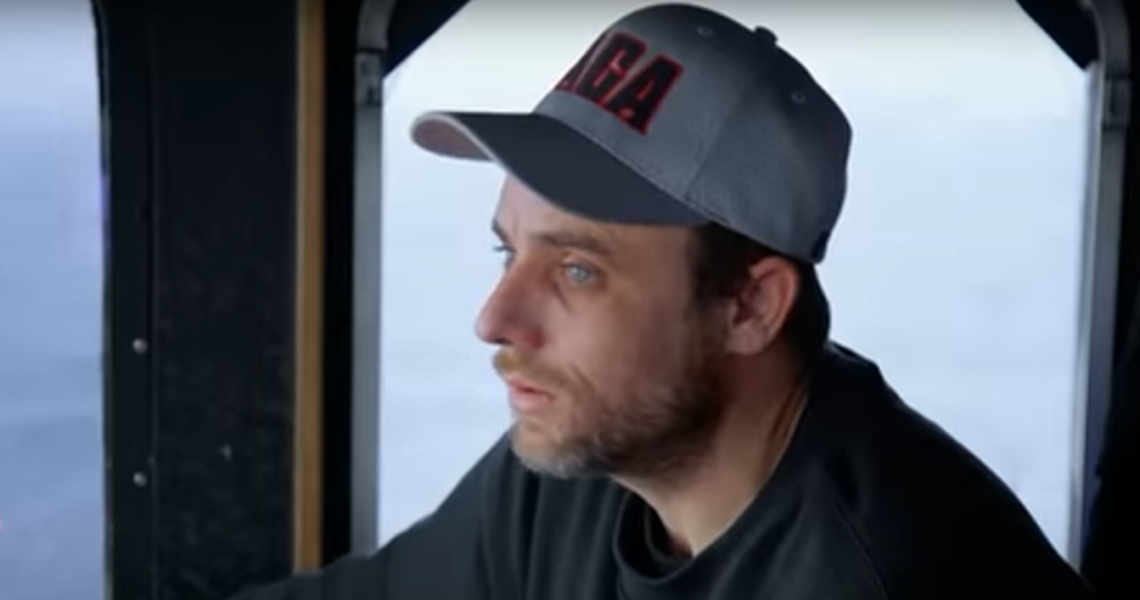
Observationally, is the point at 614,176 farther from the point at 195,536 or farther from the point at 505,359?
the point at 195,536

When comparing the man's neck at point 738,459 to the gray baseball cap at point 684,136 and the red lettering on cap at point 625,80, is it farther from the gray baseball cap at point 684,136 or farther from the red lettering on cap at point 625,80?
the red lettering on cap at point 625,80

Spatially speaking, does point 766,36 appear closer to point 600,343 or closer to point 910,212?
point 600,343

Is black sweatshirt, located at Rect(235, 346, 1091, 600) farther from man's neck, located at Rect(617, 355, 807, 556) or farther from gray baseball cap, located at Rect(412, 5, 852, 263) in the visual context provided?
gray baseball cap, located at Rect(412, 5, 852, 263)

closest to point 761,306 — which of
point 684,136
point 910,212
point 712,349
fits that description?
point 712,349

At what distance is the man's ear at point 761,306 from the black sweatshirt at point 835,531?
7 cm

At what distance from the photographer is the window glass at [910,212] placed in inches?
86.7

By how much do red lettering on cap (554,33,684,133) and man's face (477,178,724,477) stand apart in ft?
0.36

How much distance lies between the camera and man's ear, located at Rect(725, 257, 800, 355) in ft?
5.04

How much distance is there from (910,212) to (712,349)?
2.56 feet

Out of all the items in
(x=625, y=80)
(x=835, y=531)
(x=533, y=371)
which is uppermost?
(x=625, y=80)

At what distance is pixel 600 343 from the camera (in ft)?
4.94

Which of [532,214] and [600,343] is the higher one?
[532,214]

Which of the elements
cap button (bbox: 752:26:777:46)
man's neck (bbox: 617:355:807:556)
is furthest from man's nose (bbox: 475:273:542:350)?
cap button (bbox: 752:26:777:46)


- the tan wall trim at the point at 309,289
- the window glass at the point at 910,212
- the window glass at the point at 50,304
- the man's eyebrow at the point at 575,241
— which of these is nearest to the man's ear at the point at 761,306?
the man's eyebrow at the point at 575,241
